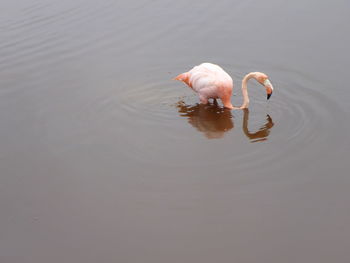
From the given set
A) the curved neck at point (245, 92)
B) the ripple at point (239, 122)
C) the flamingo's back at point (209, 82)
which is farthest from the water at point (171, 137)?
the flamingo's back at point (209, 82)

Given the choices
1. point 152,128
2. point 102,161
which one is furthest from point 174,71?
point 102,161

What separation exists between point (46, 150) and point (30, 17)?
4.90 m

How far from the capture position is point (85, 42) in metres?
9.41

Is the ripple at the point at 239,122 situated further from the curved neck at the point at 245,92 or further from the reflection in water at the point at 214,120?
the curved neck at the point at 245,92

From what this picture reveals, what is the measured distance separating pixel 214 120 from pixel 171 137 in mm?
832

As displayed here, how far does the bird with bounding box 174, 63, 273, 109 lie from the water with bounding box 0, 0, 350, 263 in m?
0.23

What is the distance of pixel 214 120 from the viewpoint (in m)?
7.18

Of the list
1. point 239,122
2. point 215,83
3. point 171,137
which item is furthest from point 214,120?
point 171,137

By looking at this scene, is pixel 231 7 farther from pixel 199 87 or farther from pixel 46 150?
pixel 46 150

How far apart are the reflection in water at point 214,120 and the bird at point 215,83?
0.43 feet

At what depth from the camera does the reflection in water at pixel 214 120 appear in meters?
6.68

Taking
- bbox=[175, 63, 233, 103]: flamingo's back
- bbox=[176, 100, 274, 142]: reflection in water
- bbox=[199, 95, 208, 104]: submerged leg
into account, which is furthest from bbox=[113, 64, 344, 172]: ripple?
bbox=[175, 63, 233, 103]: flamingo's back

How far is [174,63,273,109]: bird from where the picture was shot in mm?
7141

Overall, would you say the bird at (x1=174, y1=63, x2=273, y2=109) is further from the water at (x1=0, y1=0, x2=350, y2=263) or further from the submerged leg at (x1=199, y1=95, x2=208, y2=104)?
the water at (x1=0, y1=0, x2=350, y2=263)
